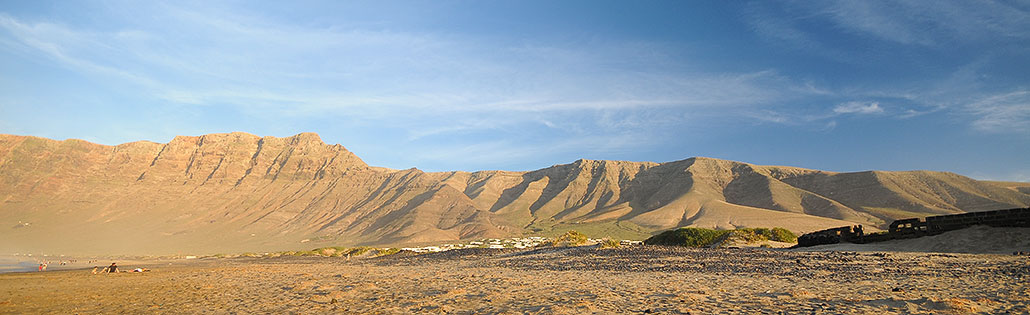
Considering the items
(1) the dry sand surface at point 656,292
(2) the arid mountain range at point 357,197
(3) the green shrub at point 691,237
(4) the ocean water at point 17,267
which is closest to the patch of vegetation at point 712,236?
(3) the green shrub at point 691,237

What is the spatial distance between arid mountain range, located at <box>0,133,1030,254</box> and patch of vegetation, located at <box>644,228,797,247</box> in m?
46.1

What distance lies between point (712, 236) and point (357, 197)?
126 metres

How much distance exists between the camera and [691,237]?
33156 millimetres

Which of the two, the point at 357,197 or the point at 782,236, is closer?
the point at 782,236

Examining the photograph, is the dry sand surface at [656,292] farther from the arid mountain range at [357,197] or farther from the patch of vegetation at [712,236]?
the arid mountain range at [357,197]

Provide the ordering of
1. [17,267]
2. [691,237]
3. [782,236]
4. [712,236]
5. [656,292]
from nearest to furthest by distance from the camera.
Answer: [656,292]
[712,236]
[691,237]
[782,236]
[17,267]

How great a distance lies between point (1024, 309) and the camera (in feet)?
23.5

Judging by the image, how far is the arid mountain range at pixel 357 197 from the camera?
97.2 metres

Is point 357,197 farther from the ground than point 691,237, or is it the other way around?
point 357,197

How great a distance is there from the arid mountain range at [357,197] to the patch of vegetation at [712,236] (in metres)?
46.1

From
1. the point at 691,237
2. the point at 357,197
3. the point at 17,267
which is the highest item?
the point at 357,197

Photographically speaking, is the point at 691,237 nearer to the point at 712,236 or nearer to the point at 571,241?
the point at 712,236

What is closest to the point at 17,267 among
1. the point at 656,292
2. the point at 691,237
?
the point at 656,292

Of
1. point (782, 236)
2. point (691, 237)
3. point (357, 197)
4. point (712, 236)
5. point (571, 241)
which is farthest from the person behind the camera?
point (357, 197)
